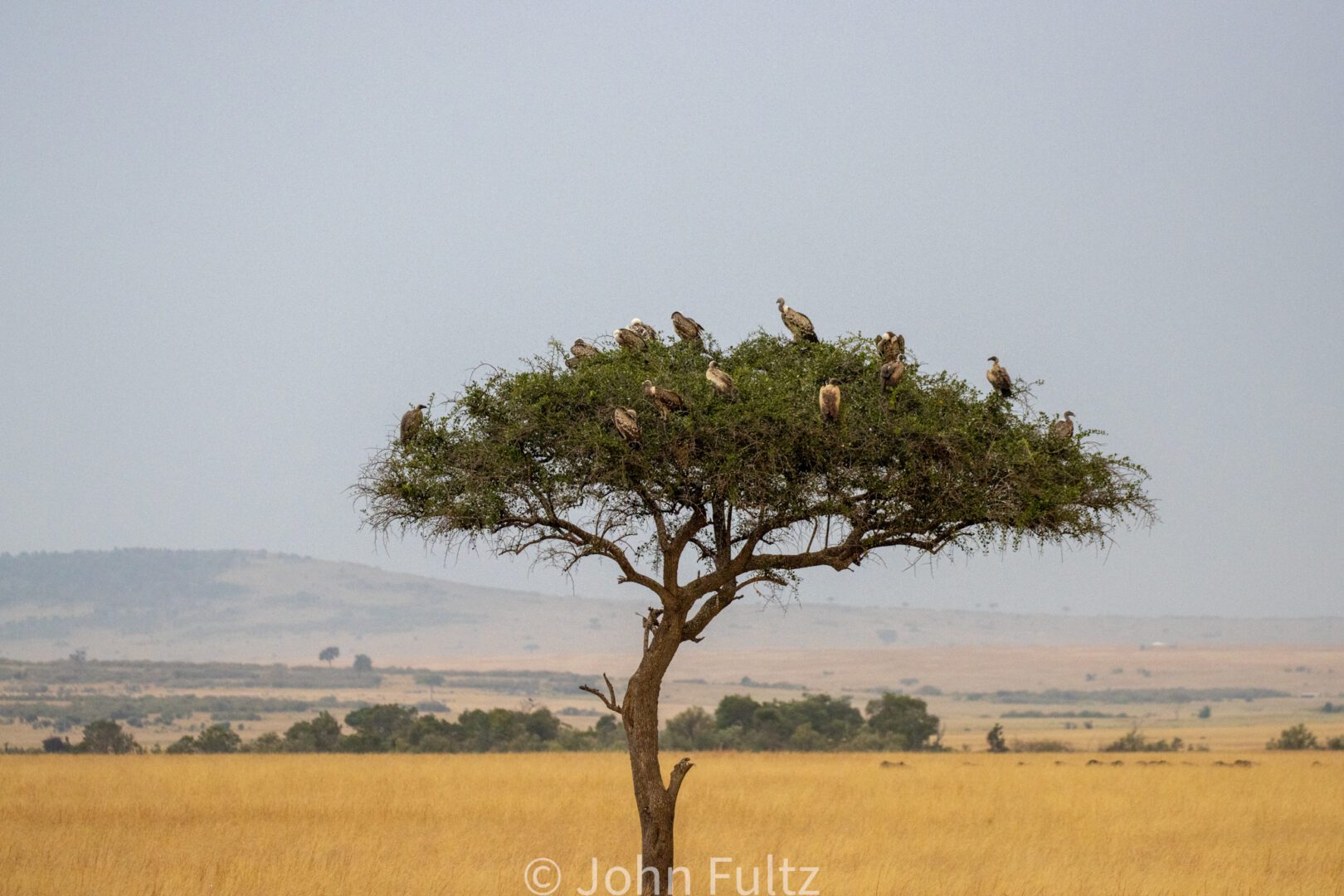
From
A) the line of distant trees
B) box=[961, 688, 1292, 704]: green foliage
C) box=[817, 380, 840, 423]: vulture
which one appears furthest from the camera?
box=[961, 688, 1292, 704]: green foliage

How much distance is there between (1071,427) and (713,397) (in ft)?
13.7

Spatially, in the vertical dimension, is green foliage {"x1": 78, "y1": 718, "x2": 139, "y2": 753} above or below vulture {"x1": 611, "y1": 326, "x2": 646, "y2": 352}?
below

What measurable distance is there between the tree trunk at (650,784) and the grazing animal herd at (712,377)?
2.92 metres

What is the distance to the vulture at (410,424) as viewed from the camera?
1691 centimetres

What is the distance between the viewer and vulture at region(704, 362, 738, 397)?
15.6m

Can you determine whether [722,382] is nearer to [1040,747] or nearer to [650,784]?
[650,784]

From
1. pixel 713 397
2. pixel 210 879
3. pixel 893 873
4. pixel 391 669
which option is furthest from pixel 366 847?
pixel 391 669

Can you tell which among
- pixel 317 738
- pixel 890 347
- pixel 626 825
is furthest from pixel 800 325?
pixel 317 738

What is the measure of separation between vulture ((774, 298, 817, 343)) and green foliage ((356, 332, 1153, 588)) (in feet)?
0.61

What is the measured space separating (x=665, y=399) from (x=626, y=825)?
12.9 meters

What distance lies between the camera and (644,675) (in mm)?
16812

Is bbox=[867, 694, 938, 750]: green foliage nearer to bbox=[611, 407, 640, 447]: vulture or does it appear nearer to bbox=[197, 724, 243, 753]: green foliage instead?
bbox=[197, 724, 243, 753]: green foliage

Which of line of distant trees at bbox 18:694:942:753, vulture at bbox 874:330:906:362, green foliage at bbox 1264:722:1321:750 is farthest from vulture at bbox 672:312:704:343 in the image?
green foliage at bbox 1264:722:1321:750

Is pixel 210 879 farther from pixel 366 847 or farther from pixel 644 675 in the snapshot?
pixel 644 675
